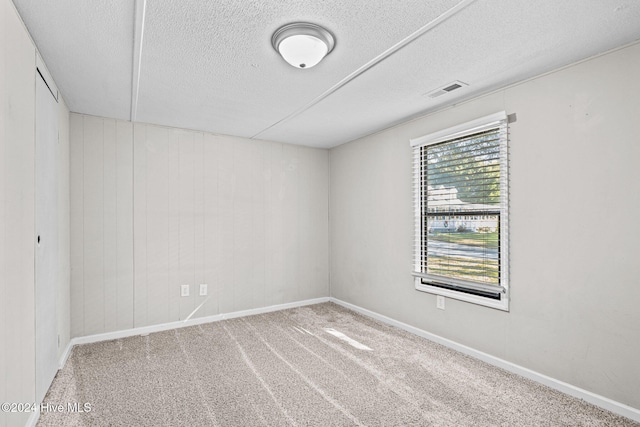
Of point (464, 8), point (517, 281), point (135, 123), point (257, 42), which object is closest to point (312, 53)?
point (257, 42)

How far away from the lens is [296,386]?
7.94 feet

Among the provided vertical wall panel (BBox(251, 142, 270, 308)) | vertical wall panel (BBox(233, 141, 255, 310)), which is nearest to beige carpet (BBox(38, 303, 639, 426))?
vertical wall panel (BBox(233, 141, 255, 310))

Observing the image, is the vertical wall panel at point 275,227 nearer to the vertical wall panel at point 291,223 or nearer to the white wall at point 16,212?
the vertical wall panel at point 291,223

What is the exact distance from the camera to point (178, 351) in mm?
3041

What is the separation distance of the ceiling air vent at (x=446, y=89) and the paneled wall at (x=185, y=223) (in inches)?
88.6

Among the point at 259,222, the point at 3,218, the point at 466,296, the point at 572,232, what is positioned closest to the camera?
the point at 3,218

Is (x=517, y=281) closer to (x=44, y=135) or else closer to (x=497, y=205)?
(x=497, y=205)

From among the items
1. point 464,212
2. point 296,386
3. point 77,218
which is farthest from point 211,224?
point 464,212

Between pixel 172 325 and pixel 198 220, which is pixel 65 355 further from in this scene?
pixel 198 220

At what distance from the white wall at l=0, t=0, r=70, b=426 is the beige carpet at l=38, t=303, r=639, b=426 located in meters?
0.58

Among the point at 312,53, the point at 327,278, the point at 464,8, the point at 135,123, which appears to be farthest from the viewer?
the point at 327,278

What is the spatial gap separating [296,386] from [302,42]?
2.30 metres

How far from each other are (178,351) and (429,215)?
Result: 9.02 ft

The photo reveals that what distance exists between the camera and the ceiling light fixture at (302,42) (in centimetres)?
182
